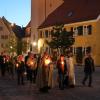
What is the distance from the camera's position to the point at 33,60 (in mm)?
27234

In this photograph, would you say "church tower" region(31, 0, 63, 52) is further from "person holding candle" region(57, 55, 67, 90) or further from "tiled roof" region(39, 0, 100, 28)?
"person holding candle" region(57, 55, 67, 90)

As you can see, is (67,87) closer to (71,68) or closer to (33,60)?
(71,68)

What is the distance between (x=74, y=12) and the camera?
7294 centimetres

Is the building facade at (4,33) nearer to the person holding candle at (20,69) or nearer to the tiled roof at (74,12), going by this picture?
the tiled roof at (74,12)

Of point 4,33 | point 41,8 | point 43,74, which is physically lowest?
point 43,74

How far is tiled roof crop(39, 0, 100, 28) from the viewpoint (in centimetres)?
6750

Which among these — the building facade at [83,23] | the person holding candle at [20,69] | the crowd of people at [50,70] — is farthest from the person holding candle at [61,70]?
the building facade at [83,23]

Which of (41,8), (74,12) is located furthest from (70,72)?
(41,8)

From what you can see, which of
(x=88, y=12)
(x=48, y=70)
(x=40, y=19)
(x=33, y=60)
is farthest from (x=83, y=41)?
(x=48, y=70)

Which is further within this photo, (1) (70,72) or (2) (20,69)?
(2) (20,69)

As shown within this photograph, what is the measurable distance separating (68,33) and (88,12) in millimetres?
5751

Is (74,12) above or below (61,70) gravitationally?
above

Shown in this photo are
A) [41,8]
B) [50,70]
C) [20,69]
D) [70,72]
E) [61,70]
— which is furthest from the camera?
[41,8]

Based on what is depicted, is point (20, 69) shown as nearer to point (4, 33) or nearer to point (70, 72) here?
point (70, 72)
